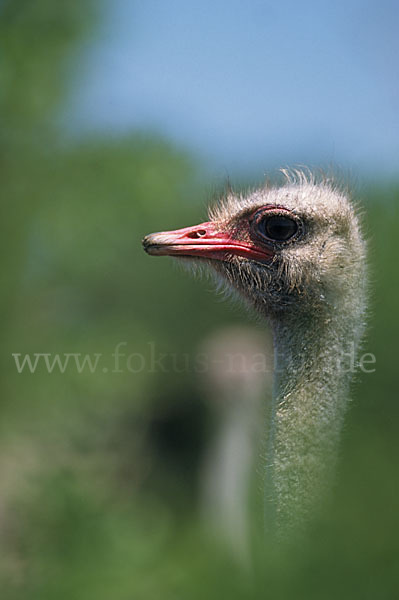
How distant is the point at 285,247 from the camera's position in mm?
2395

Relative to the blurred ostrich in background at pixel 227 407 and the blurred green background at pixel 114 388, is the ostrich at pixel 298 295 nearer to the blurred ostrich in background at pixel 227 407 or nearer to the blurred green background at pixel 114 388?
the blurred green background at pixel 114 388

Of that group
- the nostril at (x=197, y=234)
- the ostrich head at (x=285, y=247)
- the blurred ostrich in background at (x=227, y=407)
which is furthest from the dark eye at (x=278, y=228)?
the blurred ostrich in background at (x=227, y=407)

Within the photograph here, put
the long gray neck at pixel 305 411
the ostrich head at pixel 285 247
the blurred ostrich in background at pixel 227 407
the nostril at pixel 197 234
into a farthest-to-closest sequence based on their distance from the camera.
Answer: the blurred ostrich in background at pixel 227 407 → the nostril at pixel 197 234 → the ostrich head at pixel 285 247 → the long gray neck at pixel 305 411

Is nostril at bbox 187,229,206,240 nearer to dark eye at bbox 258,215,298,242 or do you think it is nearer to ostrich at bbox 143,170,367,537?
ostrich at bbox 143,170,367,537

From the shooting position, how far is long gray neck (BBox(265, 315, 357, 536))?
6.62ft

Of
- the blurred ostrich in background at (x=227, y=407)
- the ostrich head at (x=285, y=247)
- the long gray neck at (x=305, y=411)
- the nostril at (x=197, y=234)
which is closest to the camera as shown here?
the long gray neck at (x=305, y=411)

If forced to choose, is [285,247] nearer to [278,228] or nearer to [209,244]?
[278,228]

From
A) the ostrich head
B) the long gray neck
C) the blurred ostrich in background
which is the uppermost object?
the blurred ostrich in background

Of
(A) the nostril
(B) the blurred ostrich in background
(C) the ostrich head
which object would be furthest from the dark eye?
(B) the blurred ostrich in background

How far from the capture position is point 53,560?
1.40 meters

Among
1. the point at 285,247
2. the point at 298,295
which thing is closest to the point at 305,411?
the point at 298,295

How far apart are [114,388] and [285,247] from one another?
6.75 m

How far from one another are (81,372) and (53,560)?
7.47m

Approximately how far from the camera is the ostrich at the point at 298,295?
208cm
